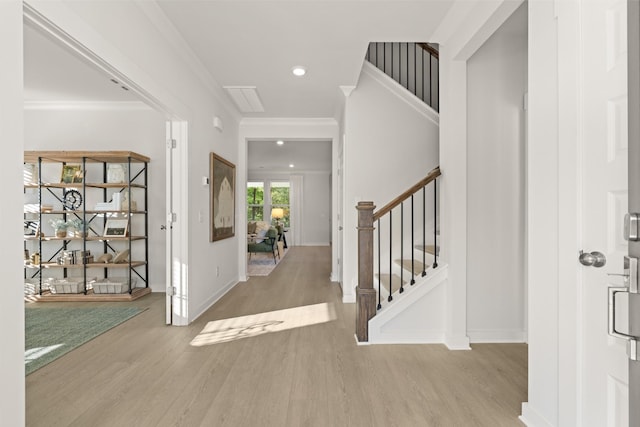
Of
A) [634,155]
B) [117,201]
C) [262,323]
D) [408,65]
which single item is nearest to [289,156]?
[408,65]

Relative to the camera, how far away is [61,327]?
336 cm

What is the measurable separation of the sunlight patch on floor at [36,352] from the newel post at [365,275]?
2.43 meters

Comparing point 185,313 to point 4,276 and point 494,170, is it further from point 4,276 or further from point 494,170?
point 494,170

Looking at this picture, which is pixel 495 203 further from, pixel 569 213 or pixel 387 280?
pixel 569 213

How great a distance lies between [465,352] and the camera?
2748 mm

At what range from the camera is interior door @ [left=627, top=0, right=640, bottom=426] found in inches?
38.6

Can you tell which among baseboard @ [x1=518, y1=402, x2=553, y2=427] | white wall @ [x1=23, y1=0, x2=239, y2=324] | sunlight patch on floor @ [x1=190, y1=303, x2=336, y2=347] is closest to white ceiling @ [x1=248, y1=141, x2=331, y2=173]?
white wall @ [x1=23, y1=0, x2=239, y2=324]

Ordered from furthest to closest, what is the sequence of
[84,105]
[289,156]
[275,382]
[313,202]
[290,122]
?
[313,202] → [289,156] → [290,122] → [84,105] → [275,382]

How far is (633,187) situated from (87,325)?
4.09 m

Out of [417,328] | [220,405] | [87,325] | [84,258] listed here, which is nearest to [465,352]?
[417,328]

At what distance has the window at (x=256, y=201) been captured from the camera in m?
11.9

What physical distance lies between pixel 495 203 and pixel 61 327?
13.3 ft

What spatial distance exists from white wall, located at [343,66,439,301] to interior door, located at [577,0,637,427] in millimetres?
2944

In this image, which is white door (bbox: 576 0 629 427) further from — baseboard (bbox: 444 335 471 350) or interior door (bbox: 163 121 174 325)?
interior door (bbox: 163 121 174 325)
